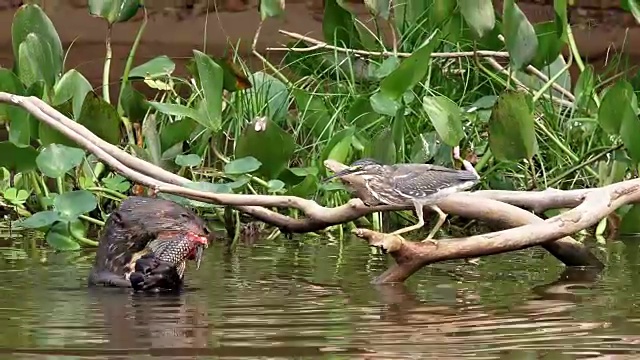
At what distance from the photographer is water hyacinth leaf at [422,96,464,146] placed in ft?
19.3

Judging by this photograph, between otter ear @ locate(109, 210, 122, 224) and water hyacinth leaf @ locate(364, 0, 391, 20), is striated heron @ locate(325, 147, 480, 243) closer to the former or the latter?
otter ear @ locate(109, 210, 122, 224)

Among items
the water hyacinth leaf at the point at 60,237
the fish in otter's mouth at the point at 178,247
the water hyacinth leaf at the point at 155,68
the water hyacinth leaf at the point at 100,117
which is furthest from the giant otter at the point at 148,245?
the water hyacinth leaf at the point at 155,68

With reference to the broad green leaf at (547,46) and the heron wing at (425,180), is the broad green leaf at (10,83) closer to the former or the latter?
the heron wing at (425,180)

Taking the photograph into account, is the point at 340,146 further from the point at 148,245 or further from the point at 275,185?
the point at 148,245

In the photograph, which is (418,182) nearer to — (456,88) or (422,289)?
(422,289)

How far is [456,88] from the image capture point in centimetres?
757

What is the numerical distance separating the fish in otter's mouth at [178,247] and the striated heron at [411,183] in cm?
59


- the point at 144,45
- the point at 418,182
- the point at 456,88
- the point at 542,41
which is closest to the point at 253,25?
the point at 144,45

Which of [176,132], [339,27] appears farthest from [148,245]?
[339,27]

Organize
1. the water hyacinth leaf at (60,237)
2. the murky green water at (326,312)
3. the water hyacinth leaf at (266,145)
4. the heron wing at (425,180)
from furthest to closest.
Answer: the water hyacinth leaf at (266,145), the water hyacinth leaf at (60,237), the heron wing at (425,180), the murky green water at (326,312)

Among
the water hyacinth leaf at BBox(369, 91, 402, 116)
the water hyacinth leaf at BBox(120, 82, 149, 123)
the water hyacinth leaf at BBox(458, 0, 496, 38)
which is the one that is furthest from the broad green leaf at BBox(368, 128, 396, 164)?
the water hyacinth leaf at BBox(120, 82, 149, 123)

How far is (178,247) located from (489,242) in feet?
3.30

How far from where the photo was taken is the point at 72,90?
21.0 feet

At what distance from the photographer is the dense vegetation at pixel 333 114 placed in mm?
5863
